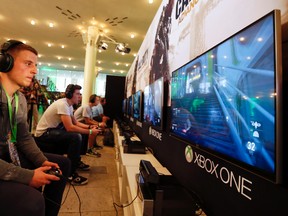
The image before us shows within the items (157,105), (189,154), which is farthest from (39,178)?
(157,105)

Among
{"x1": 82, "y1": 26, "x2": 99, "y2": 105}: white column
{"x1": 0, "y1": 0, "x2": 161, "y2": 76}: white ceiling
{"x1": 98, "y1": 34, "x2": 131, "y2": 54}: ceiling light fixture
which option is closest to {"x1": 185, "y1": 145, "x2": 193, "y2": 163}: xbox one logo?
{"x1": 0, "y1": 0, "x2": 161, "y2": 76}: white ceiling

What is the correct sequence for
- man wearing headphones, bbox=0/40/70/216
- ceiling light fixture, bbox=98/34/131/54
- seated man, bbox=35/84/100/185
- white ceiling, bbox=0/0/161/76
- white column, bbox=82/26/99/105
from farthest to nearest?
white column, bbox=82/26/99/105 < ceiling light fixture, bbox=98/34/131/54 < white ceiling, bbox=0/0/161/76 < seated man, bbox=35/84/100/185 < man wearing headphones, bbox=0/40/70/216

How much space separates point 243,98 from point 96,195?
2158 mm

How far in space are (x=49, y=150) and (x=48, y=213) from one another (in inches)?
42.1

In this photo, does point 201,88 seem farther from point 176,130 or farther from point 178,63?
point 178,63

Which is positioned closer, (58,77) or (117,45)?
(117,45)

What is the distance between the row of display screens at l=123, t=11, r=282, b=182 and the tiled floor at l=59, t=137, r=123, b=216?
138 cm

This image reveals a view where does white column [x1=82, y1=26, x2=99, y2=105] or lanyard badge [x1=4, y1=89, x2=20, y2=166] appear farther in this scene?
white column [x1=82, y1=26, x2=99, y2=105]

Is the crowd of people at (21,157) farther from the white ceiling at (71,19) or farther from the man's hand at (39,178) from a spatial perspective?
the white ceiling at (71,19)

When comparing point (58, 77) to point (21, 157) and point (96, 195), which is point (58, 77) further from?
point (21, 157)

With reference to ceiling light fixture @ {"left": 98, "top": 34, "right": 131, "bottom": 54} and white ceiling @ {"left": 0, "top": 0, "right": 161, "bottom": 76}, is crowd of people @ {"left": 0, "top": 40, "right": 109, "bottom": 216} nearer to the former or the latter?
white ceiling @ {"left": 0, "top": 0, "right": 161, "bottom": 76}

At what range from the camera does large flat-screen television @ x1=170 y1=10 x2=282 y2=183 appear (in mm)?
647

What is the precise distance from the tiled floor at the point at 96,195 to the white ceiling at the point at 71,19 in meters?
4.07

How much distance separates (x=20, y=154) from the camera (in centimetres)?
145
